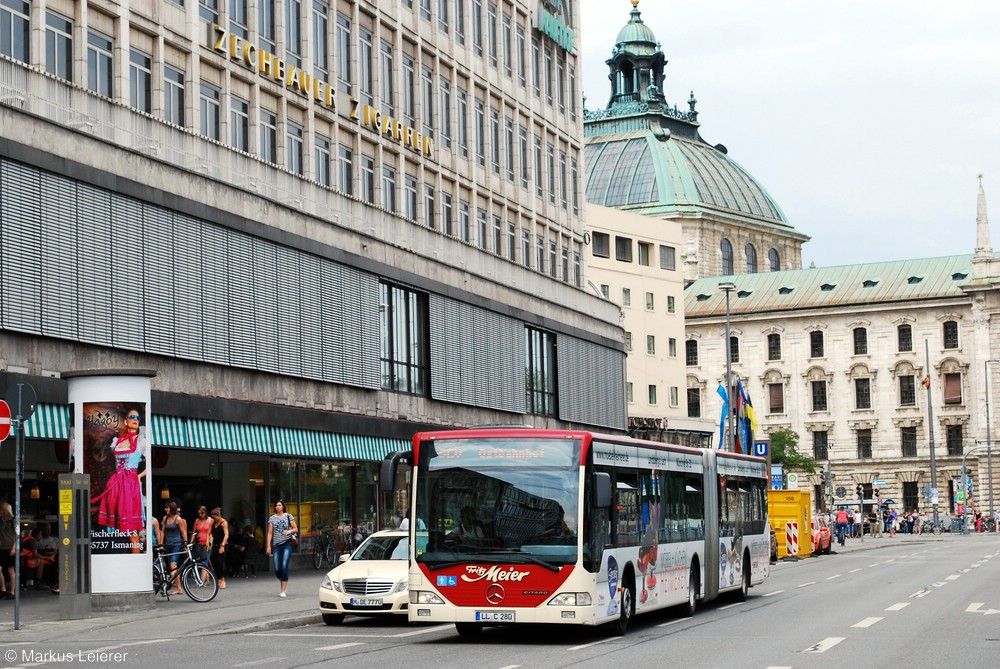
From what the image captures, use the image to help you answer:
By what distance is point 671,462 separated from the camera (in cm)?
2464

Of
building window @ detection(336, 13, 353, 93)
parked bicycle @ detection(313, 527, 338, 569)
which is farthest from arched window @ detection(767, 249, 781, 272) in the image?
parked bicycle @ detection(313, 527, 338, 569)

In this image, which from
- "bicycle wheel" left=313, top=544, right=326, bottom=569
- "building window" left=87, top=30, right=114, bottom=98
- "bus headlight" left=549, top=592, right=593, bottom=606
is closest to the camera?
"bus headlight" left=549, top=592, right=593, bottom=606

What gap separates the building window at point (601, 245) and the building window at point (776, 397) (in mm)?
42265

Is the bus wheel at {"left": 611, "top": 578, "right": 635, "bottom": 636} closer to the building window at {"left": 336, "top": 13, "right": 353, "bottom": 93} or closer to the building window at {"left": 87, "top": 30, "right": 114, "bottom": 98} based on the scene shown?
the building window at {"left": 87, "top": 30, "right": 114, "bottom": 98}

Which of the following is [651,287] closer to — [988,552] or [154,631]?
[988,552]

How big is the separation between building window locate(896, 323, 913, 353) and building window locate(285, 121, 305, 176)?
93029 mm

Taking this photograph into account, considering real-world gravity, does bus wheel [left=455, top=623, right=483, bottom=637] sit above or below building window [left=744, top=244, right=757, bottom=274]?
below

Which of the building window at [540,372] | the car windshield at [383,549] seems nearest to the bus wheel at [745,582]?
the car windshield at [383,549]

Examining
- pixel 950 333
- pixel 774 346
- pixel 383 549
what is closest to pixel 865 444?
pixel 774 346

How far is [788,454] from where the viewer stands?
119 metres

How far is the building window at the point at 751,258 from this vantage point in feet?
472

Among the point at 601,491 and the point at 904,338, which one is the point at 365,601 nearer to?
the point at 601,491

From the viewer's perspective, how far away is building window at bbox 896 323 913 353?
12694 cm

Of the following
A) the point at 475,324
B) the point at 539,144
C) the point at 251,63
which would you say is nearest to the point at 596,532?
the point at 251,63
